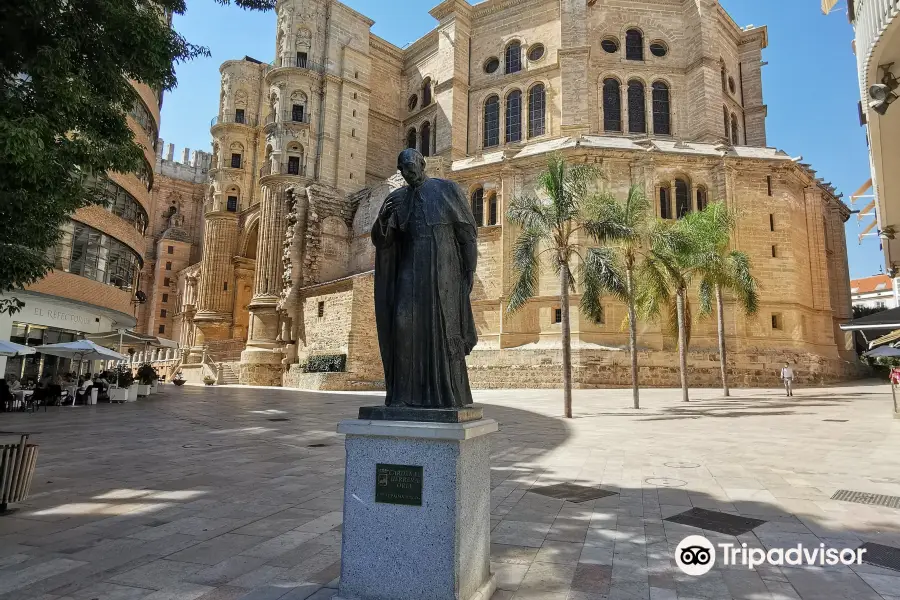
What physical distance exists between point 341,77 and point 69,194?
36.0 metres

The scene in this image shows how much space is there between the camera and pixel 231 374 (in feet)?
116

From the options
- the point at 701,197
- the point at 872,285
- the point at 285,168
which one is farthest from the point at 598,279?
the point at 872,285

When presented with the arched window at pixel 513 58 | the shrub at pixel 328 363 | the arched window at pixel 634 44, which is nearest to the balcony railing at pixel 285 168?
the shrub at pixel 328 363

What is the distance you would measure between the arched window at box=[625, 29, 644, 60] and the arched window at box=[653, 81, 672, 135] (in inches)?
92.2

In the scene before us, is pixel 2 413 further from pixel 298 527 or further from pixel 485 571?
pixel 485 571

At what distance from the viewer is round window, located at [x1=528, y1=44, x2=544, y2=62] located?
35219mm

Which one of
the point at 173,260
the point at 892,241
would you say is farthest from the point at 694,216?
the point at 173,260

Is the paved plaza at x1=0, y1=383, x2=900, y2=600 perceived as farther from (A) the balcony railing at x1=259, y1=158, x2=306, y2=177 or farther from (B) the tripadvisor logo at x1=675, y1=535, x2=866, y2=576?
(A) the balcony railing at x1=259, y1=158, x2=306, y2=177

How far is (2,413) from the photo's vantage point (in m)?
15.2

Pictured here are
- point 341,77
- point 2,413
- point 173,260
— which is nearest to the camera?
point 2,413

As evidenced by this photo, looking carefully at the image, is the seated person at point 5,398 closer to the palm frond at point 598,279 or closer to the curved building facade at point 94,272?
the curved building facade at point 94,272

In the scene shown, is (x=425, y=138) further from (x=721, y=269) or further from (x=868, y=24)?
(x=868, y=24)

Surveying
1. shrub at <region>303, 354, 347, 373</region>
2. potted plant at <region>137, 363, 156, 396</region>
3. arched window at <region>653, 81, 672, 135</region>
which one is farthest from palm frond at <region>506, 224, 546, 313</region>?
arched window at <region>653, 81, 672, 135</region>

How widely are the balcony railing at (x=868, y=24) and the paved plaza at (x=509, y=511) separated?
429 centimetres
